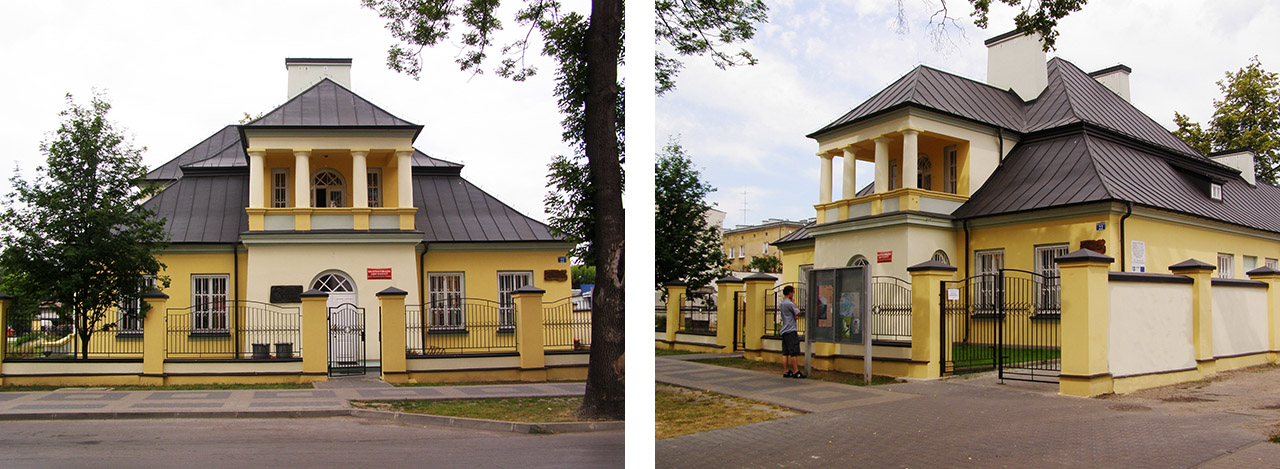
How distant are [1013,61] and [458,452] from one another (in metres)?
4.18

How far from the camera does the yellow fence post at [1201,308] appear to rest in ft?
5.98

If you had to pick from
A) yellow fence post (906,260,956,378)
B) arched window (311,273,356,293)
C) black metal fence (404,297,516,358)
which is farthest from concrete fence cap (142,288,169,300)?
yellow fence post (906,260,956,378)

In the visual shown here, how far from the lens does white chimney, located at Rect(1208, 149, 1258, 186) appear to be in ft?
6.27

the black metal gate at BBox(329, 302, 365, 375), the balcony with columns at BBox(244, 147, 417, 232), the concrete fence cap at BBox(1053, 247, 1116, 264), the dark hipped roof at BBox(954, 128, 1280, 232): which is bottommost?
the black metal gate at BBox(329, 302, 365, 375)

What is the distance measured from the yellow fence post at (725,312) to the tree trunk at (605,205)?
1.01m

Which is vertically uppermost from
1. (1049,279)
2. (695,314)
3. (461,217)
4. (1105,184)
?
(461,217)

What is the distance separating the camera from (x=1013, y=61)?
6.97 ft

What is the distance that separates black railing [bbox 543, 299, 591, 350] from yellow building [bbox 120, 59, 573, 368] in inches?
19.1

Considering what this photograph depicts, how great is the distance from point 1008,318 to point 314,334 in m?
8.95

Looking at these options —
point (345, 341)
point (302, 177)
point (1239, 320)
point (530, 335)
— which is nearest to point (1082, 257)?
point (1239, 320)

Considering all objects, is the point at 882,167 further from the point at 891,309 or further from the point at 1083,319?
the point at 891,309

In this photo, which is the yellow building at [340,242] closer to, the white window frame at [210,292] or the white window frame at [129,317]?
the white window frame at [210,292]

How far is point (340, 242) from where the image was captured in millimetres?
11977

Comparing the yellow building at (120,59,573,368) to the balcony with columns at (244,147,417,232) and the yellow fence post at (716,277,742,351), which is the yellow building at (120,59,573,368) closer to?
the balcony with columns at (244,147,417,232)
